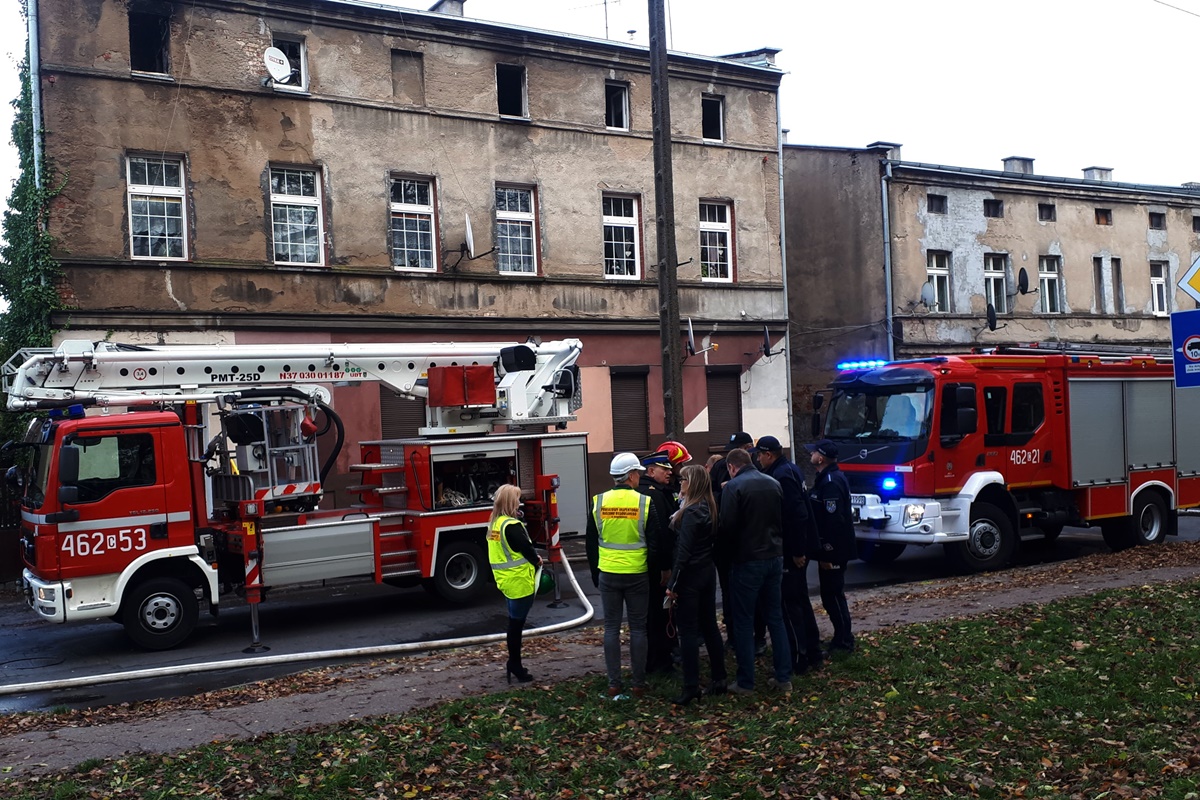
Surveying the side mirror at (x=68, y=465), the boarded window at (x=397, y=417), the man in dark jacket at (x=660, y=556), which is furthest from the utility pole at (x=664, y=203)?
the side mirror at (x=68, y=465)

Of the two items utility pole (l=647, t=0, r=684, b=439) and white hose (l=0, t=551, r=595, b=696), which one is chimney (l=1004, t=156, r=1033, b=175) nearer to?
utility pole (l=647, t=0, r=684, b=439)

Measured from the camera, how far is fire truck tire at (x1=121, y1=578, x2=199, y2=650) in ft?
38.9

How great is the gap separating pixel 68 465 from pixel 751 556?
24.1ft

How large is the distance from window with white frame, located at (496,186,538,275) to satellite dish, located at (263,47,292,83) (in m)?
4.93

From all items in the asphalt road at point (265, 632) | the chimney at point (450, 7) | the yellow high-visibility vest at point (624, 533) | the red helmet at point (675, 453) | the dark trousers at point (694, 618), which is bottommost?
the asphalt road at point (265, 632)

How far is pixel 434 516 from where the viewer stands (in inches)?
539

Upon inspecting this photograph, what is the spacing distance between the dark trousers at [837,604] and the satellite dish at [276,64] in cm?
1536

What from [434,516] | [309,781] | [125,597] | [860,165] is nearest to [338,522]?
[434,516]

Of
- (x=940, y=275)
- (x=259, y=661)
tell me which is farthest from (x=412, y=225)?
(x=940, y=275)

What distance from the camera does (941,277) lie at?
31438mm

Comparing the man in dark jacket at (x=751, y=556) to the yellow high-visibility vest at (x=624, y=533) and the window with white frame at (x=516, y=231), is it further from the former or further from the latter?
the window with white frame at (x=516, y=231)

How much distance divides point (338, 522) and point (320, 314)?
28.2 feet

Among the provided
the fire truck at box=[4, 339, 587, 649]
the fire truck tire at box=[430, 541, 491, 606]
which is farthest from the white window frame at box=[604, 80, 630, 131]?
the fire truck tire at box=[430, 541, 491, 606]

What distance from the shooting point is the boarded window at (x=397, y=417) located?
2144 cm
